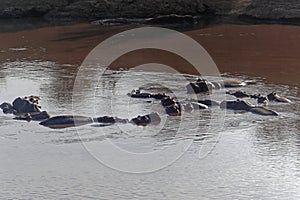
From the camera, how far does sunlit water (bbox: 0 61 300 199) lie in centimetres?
1027

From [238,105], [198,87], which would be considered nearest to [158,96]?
[198,87]

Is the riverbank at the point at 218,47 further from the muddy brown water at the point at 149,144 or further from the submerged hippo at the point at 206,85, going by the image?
the submerged hippo at the point at 206,85

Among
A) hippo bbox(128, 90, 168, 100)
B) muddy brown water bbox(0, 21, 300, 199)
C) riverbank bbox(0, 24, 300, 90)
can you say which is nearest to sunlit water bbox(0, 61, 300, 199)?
muddy brown water bbox(0, 21, 300, 199)

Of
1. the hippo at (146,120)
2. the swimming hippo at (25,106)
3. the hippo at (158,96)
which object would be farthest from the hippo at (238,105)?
the swimming hippo at (25,106)

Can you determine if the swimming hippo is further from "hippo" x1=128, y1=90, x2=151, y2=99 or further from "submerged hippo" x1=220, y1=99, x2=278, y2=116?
"submerged hippo" x1=220, y1=99, x2=278, y2=116

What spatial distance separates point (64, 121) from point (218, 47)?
373 inches

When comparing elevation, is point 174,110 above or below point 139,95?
below

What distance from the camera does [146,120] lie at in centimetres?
1366

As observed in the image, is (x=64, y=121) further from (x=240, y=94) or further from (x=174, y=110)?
(x=240, y=94)

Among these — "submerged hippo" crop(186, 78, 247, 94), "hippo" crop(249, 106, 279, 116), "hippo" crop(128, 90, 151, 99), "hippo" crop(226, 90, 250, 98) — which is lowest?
"hippo" crop(249, 106, 279, 116)

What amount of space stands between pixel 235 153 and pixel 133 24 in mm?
16893

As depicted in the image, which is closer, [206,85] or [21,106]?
[21,106]

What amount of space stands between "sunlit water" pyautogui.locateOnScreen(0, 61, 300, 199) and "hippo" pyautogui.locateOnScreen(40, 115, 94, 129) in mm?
213

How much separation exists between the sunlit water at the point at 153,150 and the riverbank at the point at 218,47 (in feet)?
8.46
